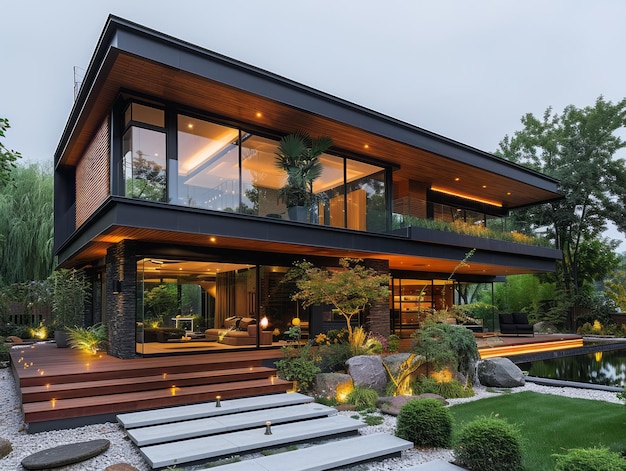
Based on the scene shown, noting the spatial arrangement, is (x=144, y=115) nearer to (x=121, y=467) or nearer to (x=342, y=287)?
(x=342, y=287)

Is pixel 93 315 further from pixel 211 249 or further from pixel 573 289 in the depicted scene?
pixel 573 289

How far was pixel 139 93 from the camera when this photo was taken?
999 centimetres

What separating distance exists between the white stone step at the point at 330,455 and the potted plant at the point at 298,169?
253 inches

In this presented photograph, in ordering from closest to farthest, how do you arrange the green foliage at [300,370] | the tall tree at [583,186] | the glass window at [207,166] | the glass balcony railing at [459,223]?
the green foliage at [300,370], the glass window at [207,166], the glass balcony railing at [459,223], the tall tree at [583,186]

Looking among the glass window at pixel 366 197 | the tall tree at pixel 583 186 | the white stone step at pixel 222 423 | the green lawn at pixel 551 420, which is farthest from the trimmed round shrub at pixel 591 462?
the tall tree at pixel 583 186

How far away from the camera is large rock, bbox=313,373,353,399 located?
29.6 feet

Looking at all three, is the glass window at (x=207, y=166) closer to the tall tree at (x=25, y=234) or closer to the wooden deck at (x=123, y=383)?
the wooden deck at (x=123, y=383)

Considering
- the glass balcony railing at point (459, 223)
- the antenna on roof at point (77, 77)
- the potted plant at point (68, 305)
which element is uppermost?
the antenna on roof at point (77, 77)

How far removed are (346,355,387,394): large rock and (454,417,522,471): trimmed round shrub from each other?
4.07m

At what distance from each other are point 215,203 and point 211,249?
1.84m

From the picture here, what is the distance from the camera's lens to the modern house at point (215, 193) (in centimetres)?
960

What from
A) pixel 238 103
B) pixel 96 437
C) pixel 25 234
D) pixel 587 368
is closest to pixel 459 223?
pixel 587 368

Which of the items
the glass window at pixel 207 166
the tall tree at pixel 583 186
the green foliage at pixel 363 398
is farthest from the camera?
the tall tree at pixel 583 186

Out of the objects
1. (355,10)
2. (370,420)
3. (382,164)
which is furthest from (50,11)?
(370,420)
